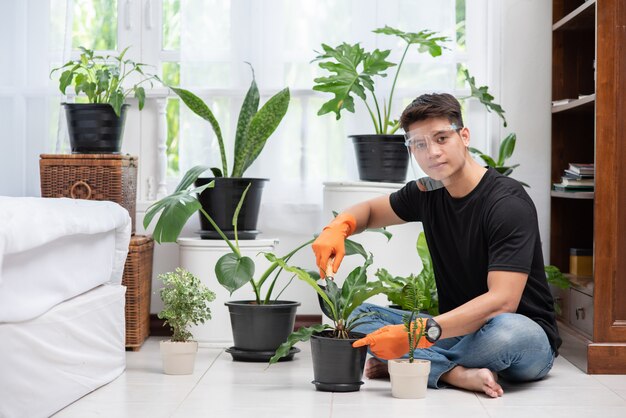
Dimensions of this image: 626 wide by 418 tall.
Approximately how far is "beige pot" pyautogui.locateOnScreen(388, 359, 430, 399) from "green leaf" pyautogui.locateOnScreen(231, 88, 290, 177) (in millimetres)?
1318

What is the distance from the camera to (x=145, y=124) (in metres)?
3.88

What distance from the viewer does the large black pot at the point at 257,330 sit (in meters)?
3.10

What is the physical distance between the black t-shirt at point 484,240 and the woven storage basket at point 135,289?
1.12 meters

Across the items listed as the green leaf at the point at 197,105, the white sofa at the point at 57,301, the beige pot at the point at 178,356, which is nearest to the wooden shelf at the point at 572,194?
the green leaf at the point at 197,105

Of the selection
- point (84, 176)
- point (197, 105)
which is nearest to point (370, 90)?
point (197, 105)

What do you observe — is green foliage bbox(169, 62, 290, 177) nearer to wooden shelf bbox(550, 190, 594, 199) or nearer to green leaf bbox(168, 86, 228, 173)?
green leaf bbox(168, 86, 228, 173)

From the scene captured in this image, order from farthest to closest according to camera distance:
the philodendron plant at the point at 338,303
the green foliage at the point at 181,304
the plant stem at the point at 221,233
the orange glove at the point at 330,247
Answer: the plant stem at the point at 221,233 < the green foliage at the point at 181,304 < the orange glove at the point at 330,247 < the philodendron plant at the point at 338,303

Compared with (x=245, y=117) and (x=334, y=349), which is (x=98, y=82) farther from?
(x=334, y=349)

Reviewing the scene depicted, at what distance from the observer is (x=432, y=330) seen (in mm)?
2348

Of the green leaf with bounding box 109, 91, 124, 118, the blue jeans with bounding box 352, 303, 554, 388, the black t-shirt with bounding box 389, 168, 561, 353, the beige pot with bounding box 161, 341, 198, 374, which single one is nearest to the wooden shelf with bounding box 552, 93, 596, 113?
the black t-shirt with bounding box 389, 168, 561, 353

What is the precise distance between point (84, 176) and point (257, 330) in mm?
911

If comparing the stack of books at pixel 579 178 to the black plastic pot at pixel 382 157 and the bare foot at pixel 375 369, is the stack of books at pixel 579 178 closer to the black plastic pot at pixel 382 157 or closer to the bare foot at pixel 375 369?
the black plastic pot at pixel 382 157

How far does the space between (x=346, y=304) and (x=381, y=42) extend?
1.52 meters

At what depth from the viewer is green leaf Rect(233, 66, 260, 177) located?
11.4 ft
